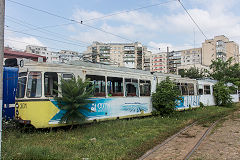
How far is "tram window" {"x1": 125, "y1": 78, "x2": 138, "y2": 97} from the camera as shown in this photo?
1171cm

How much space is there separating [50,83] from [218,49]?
7917cm

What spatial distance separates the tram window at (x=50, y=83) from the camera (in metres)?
8.27

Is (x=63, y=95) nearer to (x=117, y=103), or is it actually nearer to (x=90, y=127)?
(x=90, y=127)

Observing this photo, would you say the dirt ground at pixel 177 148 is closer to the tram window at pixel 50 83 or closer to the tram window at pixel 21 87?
the tram window at pixel 50 83

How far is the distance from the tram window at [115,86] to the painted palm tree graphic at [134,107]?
0.78 m

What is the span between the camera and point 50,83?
8.41 meters

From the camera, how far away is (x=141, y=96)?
12719 millimetres

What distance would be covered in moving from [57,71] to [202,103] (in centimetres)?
1620

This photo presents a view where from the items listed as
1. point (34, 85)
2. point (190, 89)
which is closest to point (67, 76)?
point (34, 85)

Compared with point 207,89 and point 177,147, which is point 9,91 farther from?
point 207,89

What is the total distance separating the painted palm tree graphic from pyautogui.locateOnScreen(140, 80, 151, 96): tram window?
70 cm

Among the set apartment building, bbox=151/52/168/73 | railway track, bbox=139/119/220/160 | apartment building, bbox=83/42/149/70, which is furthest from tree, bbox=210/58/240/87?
apartment building, bbox=151/52/168/73

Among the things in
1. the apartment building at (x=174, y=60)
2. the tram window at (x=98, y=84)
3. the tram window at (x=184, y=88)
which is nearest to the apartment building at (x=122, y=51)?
the apartment building at (x=174, y=60)

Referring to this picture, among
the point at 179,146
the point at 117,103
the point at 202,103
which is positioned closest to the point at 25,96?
the point at 117,103
